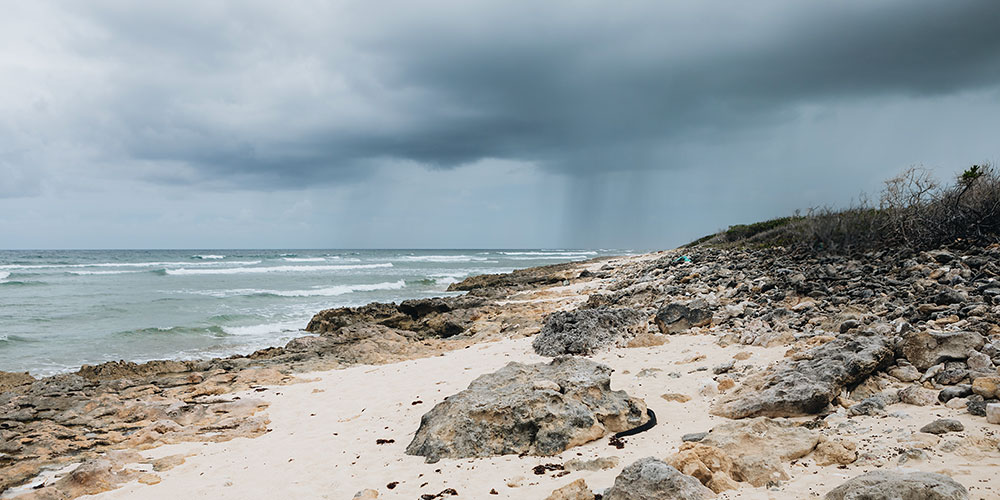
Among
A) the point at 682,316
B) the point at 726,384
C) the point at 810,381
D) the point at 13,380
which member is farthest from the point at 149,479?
the point at 682,316

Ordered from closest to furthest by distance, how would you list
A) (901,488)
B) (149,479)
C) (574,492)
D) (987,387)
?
(901,488)
(574,492)
(987,387)
(149,479)

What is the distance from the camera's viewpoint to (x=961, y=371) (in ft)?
17.9

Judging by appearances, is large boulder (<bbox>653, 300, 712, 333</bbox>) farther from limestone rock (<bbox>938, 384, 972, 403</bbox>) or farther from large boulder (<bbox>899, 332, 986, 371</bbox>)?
limestone rock (<bbox>938, 384, 972, 403</bbox>)

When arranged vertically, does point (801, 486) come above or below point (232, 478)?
above

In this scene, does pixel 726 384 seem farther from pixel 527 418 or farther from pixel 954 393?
pixel 527 418

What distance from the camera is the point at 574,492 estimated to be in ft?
14.3

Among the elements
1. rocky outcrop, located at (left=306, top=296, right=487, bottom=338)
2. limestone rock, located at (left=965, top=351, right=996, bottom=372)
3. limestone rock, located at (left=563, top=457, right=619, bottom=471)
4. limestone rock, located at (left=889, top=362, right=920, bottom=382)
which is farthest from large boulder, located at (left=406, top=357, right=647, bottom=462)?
rocky outcrop, located at (left=306, top=296, right=487, bottom=338)

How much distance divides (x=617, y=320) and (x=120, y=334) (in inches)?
676

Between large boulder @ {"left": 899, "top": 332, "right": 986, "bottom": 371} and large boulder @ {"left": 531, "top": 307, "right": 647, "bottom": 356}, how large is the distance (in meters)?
4.77

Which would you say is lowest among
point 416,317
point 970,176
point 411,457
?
point 416,317

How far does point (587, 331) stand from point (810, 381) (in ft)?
16.3

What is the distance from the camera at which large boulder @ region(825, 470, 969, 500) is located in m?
3.23

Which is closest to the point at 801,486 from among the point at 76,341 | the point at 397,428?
the point at 397,428

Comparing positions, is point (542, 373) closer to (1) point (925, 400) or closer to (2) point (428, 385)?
(2) point (428, 385)
